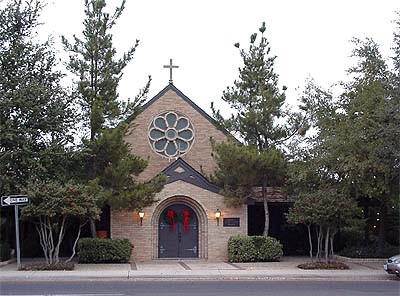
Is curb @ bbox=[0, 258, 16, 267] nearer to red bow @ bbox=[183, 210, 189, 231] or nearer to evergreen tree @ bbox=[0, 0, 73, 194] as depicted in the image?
evergreen tree @ bbox=[0, 0, 73, 194]

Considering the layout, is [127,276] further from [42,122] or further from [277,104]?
[277,104]

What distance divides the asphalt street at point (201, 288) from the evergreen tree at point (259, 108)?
944 cm

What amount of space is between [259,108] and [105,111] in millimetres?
6643

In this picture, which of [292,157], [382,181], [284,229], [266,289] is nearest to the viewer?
[266,289]

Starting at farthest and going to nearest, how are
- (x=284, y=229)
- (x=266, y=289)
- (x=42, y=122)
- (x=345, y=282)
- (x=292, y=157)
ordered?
(x=284, y=229) < (x=292, y=157) < (x=42, y=122) < (x=345, y=282) < (x=266, y=289)

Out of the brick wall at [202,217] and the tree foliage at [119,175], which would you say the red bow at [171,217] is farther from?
the tree foliage at [119,175]

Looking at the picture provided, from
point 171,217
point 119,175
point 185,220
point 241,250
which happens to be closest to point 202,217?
point 185,220

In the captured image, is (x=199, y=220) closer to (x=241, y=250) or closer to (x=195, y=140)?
(x=241, y=250)

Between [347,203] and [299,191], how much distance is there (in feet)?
11.0

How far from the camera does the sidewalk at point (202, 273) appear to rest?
792 inches

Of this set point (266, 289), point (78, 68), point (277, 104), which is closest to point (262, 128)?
point (277, 104)

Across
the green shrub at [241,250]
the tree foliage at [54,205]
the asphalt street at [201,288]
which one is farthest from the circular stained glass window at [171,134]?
the asphalt street at [201,288]

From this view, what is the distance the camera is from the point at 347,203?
23484mm

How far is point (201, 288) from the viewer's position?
56.3 feet
